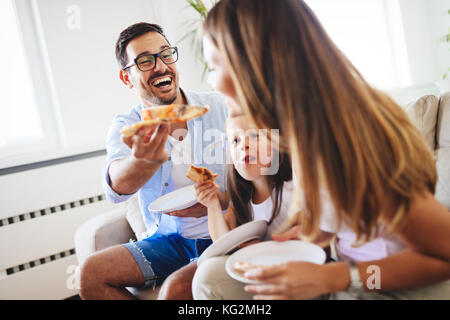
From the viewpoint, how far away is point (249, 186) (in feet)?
4.24

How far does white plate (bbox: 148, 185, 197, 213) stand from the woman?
0.49 metres

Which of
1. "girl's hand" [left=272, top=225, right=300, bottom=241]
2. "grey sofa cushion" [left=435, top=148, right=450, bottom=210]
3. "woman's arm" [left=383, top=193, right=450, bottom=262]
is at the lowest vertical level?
"grey sofa cushion" [left=435, top=148, right=450, bottom=210]

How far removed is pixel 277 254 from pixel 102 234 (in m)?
1.14

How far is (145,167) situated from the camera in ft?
3.86

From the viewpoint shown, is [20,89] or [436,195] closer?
[436,195]

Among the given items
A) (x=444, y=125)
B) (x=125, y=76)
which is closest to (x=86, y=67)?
(x=125, y=76)

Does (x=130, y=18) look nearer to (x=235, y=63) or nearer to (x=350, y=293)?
(x=235, y=63)

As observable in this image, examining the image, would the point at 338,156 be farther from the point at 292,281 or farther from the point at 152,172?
the point at 152,172

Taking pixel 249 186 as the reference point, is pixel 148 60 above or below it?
above

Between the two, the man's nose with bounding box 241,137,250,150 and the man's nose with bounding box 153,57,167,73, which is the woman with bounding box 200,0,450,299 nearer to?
the man's nose with bounding box 241,137,250,150

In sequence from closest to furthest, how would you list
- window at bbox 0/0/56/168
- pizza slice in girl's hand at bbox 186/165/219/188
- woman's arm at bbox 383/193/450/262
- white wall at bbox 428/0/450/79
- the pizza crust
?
woman's arm at bbox 383/193/450/262, the pizza crust, pizza slice in girl's hand at bbox 186/165/219/188, window at bbox 0/0/56/168, white wall at bbox 428/0/450/79

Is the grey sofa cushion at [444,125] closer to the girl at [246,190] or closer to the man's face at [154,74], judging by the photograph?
the girl at [246,190]

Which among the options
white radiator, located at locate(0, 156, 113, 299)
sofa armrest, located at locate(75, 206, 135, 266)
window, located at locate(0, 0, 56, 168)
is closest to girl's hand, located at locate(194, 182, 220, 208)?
sofa armrest, located at locate(75, 206, 135, 266)

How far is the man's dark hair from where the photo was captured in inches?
63.5
